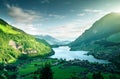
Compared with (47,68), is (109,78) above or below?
below

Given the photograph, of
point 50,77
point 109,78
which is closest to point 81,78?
point 109,78

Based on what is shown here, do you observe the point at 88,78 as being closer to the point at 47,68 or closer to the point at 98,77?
the point at 98,77

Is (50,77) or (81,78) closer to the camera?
(50,77)

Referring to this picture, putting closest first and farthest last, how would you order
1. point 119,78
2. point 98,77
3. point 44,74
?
point 44,74
point 98,77
point 119,78

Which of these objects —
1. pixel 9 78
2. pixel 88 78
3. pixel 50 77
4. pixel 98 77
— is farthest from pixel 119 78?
pixel 50 77

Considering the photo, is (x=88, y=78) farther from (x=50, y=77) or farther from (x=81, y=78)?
(x=50, y=77)

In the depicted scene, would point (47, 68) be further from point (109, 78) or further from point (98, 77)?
point (109, 78)

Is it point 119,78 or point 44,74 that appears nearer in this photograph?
point 44,74

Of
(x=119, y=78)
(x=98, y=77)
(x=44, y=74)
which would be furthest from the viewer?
(x=119, y=78)
